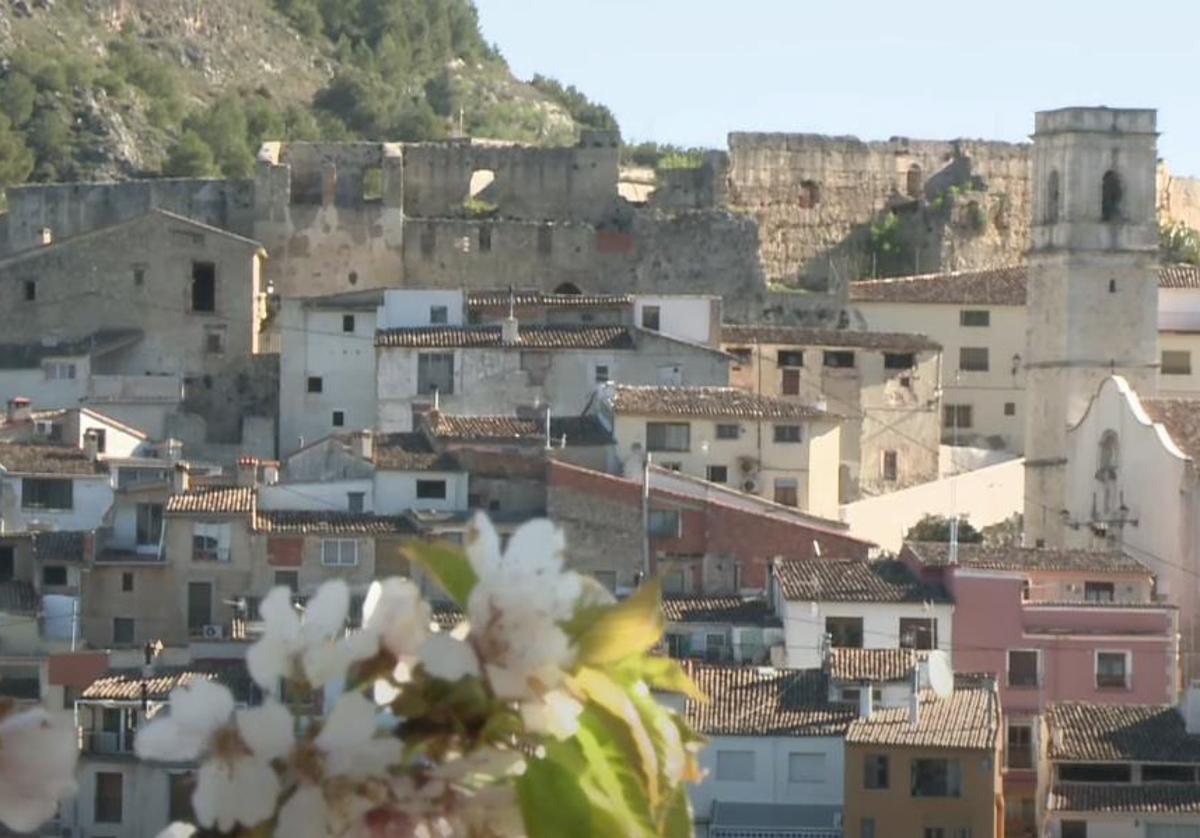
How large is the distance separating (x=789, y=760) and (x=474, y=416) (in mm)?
12855

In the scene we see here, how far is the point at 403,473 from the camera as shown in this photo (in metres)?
42.1

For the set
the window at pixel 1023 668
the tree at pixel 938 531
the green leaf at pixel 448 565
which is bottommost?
the window at pixel 1023 668

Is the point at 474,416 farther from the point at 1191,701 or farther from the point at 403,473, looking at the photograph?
the point at 1191,701

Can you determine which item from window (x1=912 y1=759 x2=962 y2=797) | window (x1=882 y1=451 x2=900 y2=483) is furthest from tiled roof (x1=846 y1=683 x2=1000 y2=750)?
window (x1=882 y1=451 x2=900 y2=483)

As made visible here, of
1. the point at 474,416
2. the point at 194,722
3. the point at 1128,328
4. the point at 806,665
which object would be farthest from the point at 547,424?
the point at 194,722

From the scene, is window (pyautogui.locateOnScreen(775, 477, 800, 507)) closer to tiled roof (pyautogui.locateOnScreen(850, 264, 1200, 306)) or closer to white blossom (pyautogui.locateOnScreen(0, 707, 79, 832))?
tiled roof (pyautogui.locateOnScreen(850, 264, 1200, 306))

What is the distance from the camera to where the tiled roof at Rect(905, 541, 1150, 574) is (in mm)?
40219

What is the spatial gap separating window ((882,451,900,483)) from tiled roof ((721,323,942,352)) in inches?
56.0

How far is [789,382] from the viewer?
51344 mm

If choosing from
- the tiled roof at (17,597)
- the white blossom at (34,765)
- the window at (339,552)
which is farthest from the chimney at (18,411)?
the white blossom at (34,765)

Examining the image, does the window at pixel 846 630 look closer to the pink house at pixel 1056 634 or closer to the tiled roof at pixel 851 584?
the tiled roof at pixel 851 584

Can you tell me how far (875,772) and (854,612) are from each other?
6306 mm

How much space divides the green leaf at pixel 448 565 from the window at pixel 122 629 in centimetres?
3770

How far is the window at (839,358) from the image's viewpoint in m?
51.4
